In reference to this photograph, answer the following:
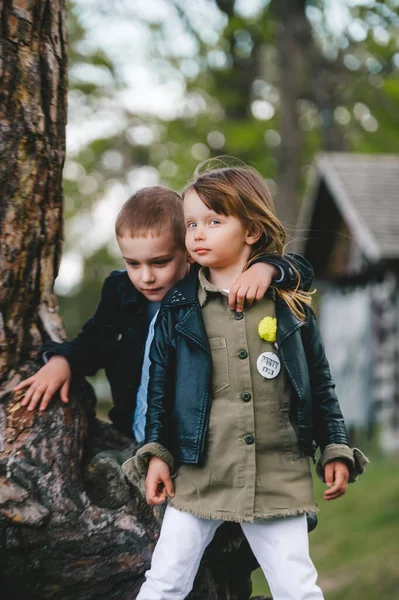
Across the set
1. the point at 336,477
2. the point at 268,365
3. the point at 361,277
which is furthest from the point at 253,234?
the point at 361,277

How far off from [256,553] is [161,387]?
63 cm

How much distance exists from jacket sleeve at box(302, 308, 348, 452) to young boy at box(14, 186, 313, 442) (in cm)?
20

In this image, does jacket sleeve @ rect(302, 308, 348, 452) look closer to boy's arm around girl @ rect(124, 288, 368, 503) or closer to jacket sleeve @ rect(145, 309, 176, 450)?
boy's arm around girl @ rect(124, 288, 368, 503)

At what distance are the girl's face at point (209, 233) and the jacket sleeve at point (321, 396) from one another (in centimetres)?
36

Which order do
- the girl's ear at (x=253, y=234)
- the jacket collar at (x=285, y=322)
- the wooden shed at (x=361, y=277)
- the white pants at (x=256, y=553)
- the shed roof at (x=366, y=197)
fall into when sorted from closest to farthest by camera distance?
the white pants at (x=256, y=553), the jacket collar at (x=285, y=322), the girl's ear at (x=253, y=234), the shed roof at (x=366, y=197), the wooden shed at (x=361, y=277)

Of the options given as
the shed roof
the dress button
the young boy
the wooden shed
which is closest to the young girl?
the dress button

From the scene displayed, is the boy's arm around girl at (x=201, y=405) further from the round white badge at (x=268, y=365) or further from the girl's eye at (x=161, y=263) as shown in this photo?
the girl's eye at (x=161, y=263)

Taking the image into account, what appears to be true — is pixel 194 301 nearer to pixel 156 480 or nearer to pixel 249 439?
pixel 249 439

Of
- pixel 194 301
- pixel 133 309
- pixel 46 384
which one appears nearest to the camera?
pixel 194 301

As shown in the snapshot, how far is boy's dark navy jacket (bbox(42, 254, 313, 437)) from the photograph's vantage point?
9.56ft

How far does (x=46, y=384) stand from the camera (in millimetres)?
2725

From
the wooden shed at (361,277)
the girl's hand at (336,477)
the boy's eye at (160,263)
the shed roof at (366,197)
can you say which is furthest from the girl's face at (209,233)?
the shed roof at (366,197)

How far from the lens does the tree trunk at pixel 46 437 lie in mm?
2570

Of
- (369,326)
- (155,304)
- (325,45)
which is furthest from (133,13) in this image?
(155,304)
